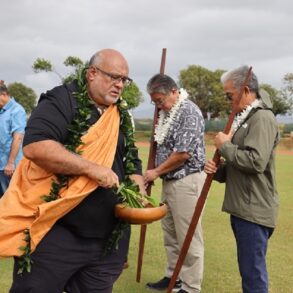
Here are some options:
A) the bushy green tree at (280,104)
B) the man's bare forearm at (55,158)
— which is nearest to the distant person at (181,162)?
the man's bare forearm at (55,158)

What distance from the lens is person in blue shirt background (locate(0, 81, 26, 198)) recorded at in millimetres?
6809

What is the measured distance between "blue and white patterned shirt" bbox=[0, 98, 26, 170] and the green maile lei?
3.57 m

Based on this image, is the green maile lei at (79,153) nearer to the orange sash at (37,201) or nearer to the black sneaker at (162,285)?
the orange sash at (37,201)

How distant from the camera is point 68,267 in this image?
332 cm

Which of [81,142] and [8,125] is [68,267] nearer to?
[81,142]

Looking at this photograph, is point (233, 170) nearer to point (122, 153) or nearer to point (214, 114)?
point (122, 153)

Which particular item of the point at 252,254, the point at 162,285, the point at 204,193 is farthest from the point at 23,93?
the point at 252,254

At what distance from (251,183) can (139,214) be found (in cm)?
114

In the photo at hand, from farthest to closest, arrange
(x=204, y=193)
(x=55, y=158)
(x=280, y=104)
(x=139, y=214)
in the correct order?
(x=280, y=104) → (x=204, y=193) → (x=139, y=214) → (x=55, y=158)

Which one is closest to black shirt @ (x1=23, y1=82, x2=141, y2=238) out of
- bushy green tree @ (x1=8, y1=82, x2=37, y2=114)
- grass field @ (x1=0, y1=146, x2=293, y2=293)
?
grass field @ (x1=0, y1=146, x2=293, y2=293)

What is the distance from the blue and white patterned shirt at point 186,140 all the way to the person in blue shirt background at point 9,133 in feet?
8.24

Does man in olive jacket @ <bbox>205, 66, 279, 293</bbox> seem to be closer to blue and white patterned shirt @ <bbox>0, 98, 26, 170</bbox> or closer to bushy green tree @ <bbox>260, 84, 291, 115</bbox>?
blue and white patterned shirt @ <bbox>0, 98, 26, 170</bbox>

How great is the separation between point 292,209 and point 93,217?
757 centimetres

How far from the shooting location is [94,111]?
3365mm
